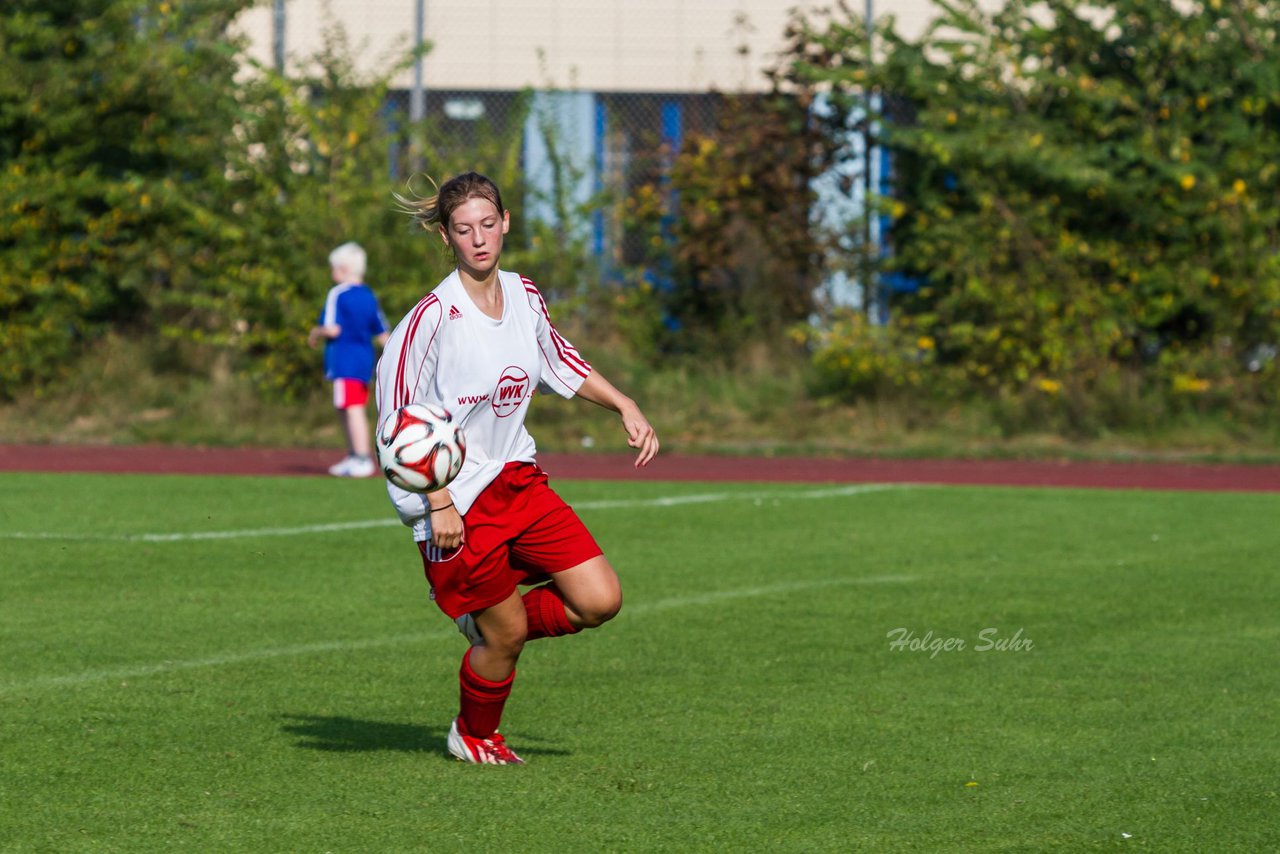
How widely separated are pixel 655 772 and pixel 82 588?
4.30 m

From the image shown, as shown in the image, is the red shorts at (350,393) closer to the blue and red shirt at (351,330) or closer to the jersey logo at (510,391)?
the blue and red shirt at (351,330)

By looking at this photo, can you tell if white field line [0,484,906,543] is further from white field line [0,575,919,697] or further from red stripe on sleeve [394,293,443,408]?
red stripe on sleeve [394,293,443,408]

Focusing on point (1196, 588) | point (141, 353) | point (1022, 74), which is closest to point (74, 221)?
point (141, 353)

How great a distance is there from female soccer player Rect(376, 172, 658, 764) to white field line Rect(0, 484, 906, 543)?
17.7 ft

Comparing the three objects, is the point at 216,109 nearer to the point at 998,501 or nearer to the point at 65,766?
the point at 998,501

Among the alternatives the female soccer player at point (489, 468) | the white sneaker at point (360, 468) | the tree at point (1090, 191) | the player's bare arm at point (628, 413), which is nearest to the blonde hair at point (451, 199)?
the female soccer player at point (489, 468)

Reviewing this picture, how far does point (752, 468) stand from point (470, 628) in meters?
10.1

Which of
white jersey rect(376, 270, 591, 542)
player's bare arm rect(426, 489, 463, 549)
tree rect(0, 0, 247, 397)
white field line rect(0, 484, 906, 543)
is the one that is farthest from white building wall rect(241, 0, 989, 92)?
player's bare arm rect(426, 489, 463, 549)

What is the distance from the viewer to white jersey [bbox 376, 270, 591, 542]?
5.34m

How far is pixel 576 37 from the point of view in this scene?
77.6ft

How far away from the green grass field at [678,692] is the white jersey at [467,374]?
0.91m

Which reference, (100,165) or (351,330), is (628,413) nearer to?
(351,330)

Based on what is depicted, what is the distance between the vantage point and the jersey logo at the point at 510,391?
5445 millimetres

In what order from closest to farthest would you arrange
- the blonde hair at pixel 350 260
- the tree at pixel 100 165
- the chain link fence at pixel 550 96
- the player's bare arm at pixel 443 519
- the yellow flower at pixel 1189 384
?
1. the player's bare arm at pixel 443 519
2. the blonde hair at pixel 350 260
3. the yellow flower at pixel 1189 384
4. the tree at pixel 100 165
5. the chain link fence at pixel 550 96
